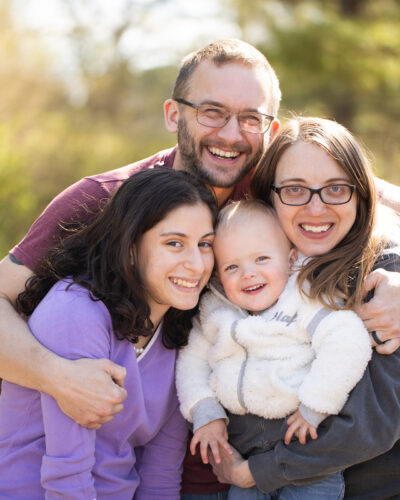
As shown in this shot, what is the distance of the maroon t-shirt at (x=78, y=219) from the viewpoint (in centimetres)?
283

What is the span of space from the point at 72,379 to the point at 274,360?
82cm

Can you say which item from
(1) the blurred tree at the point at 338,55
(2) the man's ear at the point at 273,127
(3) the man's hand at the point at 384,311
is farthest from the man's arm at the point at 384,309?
(1) the blurred tree at the point at 338,55

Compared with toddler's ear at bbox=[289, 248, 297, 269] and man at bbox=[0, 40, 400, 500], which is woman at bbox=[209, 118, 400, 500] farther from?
man at bbox=[0, 40, 400, 500]

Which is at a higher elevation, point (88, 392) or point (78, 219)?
point (78, 219)

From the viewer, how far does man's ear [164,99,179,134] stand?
3.62m

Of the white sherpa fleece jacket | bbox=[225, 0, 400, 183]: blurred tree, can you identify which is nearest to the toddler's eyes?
the white sherpa fleece jacket

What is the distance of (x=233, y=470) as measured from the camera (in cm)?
251

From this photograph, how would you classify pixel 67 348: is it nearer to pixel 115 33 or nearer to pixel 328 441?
pixel 328 441

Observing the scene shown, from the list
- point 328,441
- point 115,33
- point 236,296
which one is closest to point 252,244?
point 236,296

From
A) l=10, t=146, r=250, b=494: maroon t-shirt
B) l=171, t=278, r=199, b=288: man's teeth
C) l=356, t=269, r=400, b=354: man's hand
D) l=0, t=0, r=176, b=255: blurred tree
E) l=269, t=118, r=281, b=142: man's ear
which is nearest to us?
l=356, t=269, r=400, b=354: man's hand

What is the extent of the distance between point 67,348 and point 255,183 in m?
1.20

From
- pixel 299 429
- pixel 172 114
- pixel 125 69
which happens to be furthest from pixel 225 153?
pixel 125 69

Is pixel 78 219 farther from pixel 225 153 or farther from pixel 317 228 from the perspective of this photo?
pixel 317 228

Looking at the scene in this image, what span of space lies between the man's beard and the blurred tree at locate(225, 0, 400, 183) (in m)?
8.52
